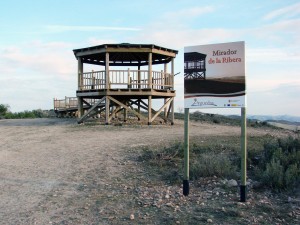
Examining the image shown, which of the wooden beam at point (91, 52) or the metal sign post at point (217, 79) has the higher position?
the wooden beam at point (91, 52)

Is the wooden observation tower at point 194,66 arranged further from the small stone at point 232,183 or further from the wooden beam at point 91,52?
the wooden beam at point 91,52

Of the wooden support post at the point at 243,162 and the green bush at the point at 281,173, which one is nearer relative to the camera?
the wooden support post at the point at 243,162

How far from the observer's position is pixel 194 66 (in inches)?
252

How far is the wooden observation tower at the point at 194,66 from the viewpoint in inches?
248

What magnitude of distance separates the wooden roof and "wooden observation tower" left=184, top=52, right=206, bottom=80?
41.3 feet

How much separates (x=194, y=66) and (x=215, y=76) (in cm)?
45

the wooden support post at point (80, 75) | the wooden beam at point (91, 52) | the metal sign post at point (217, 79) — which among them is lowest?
the metal sign post at point (217, 79)

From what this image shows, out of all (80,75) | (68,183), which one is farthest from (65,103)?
(68,183)

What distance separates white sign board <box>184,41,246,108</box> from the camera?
5.98 metres

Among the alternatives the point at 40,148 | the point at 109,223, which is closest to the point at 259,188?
the point at 109,223

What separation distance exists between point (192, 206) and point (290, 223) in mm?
1501

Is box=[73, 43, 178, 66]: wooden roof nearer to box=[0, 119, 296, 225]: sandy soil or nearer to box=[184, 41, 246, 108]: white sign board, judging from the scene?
box=[0, 119, 296, 225]: sandy soil

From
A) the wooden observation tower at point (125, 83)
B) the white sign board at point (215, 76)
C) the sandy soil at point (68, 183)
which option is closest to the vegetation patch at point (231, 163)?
the sandy soil at point (68, 183)

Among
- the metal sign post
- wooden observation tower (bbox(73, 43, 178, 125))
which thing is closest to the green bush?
Result: the metal sign post
